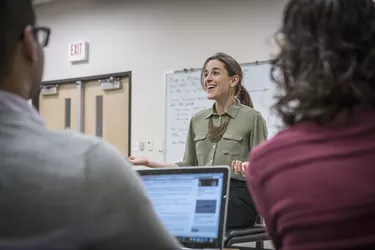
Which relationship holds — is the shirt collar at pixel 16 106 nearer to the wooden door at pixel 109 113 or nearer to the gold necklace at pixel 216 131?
the gold necklace at pixel 216 131

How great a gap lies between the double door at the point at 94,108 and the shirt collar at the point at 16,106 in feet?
13.8

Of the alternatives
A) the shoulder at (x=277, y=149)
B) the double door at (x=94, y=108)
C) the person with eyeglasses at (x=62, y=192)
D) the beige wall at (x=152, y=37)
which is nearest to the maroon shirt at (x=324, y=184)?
the shoulder at (x=277, y=149)

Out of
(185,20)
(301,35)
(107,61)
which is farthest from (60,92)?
(301,35)

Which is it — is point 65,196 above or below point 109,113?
below

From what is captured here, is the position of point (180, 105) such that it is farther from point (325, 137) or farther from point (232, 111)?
→ point (325, 137)

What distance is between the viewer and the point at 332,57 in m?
0.80

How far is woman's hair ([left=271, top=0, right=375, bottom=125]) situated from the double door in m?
4.18

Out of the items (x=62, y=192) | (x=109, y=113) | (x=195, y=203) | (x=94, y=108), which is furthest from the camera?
(x=94, y=108)

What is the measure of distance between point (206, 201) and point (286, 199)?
0.51m

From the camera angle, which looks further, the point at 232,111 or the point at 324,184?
the point at 232,111

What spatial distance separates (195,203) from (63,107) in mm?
4431

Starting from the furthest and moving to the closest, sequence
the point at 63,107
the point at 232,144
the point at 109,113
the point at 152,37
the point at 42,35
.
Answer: the point at 63,107 < the point at 109,113 < the point at 152,37 < the point at 232,144 < the point at 42,35

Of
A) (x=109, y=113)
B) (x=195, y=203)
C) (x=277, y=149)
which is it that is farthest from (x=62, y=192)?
(x=109, y=113)

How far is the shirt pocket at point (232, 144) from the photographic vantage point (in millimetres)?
2254
